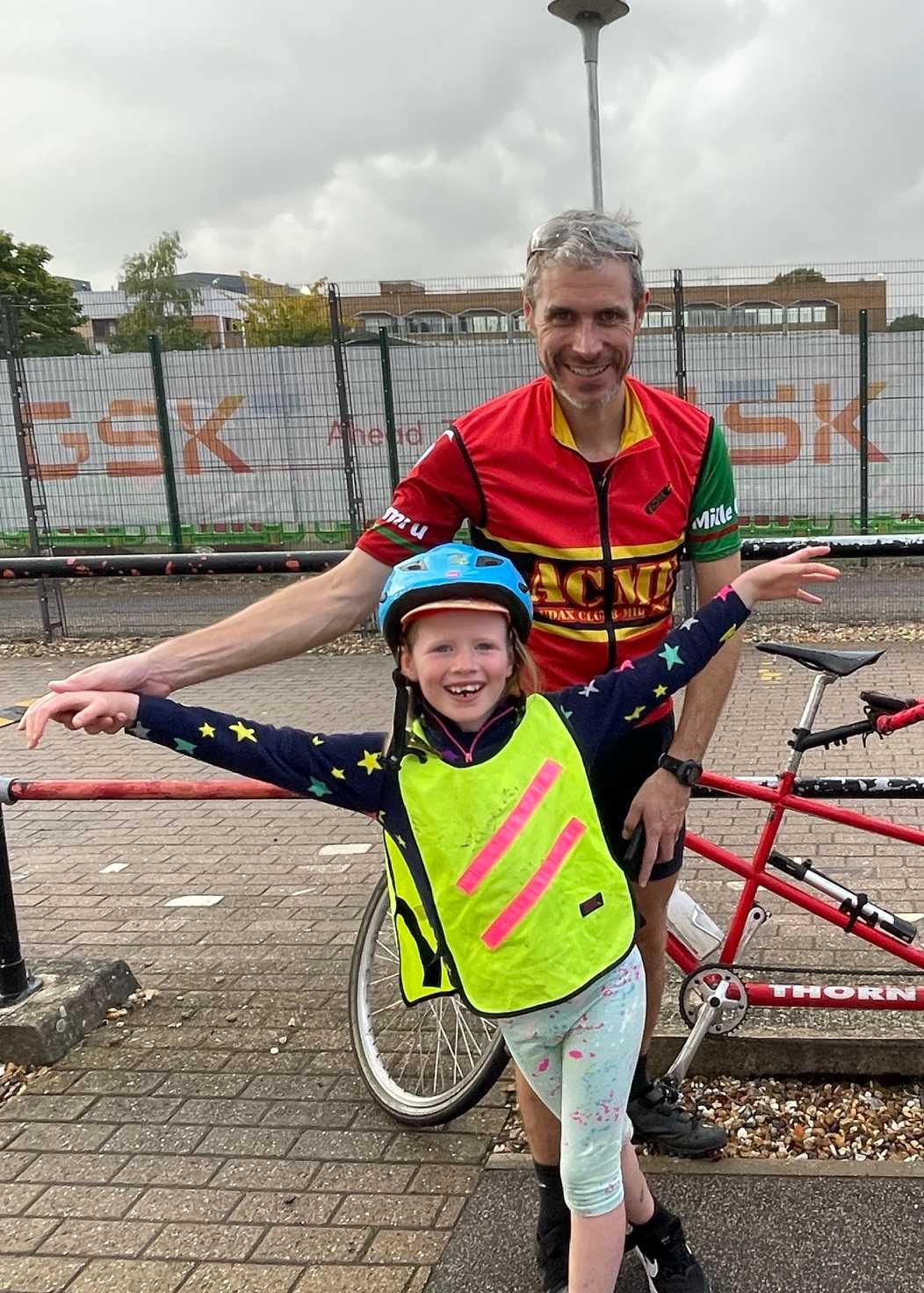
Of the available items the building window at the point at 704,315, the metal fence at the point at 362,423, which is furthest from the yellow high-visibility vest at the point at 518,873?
the building window at the point at 704,315

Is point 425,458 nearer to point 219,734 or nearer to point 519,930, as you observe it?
point 219,734

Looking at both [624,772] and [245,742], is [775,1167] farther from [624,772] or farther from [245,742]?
[245,742]

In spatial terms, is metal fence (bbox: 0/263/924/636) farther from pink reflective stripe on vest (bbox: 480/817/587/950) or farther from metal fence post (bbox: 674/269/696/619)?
pink reflective stripe on vest (bbox: 480/817/587/950)

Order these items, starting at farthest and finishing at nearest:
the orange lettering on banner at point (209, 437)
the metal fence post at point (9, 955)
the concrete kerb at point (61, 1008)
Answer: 1. the orange lettering on banner at point (209, 437)
2. the metal fence post at point (9, 955)
3. the concrete kerb at point (61, 1008)

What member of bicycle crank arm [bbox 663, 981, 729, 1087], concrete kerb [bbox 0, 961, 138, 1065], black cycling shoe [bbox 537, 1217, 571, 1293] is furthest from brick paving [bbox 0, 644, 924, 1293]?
bicycle crank arm [bbox 663, 981, 729, 1087]

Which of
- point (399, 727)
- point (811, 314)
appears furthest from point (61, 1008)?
point (811, 314)

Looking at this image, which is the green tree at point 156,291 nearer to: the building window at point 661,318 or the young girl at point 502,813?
the building window at point 661,318

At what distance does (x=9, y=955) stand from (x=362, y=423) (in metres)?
7.90

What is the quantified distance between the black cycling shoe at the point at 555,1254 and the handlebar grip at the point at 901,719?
1327 mm

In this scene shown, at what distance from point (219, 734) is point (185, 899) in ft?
9.03

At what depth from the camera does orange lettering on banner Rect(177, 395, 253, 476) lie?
1121 centimetres

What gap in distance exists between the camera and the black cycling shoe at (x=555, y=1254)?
214 cm

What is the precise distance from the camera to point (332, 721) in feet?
23.5

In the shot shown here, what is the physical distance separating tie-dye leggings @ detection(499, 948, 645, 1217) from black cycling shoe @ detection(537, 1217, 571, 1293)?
0.34m
